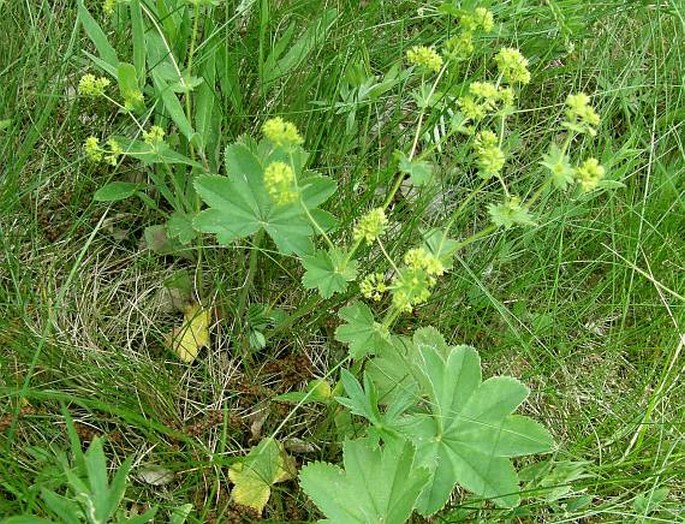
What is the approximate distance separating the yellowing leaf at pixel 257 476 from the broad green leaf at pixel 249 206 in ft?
1.35

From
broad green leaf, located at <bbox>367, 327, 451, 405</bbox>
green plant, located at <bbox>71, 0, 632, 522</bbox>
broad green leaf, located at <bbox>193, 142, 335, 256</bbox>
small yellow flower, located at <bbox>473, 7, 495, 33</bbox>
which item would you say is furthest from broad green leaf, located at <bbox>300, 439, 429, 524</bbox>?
small yellow flower, located at <bbox>473, 7, 495, 33</bbox>

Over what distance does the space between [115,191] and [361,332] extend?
0.63 metres

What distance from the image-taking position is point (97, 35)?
1774 mm

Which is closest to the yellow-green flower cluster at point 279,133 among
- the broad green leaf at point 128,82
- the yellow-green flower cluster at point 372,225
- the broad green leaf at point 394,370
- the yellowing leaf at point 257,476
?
the yellow-green flower cluster at point 372,225

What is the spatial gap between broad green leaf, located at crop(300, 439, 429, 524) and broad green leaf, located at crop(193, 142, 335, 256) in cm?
40

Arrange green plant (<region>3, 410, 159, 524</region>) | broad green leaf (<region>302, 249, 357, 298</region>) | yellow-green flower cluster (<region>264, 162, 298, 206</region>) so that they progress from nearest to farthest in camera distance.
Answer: green plant (<region>3, 410, 159, 524</region>)
yellow-green flower cluster (<region>264, 162, 298, 206</region>)
broad green leaf (<region>302, 249, 357, 298</region>)

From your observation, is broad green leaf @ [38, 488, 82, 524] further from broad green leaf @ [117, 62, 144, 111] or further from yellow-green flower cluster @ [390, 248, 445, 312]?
broad green leaf @ [117, 62, 144, 111]

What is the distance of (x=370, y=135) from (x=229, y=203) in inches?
24.1

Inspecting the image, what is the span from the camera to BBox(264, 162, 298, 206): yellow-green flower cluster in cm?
137

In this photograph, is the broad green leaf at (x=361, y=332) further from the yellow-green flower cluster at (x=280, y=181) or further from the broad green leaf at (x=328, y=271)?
the yellow-green flower cluster at (x=280, y=181)

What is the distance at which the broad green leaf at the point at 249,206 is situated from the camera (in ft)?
5.37

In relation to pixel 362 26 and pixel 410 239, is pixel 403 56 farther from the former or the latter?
pixel 410 239

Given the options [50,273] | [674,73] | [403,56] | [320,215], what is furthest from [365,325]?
[674,73]

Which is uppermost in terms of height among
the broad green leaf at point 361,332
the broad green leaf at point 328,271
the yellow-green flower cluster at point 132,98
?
the yellow-green flower cluster at point 132,98
